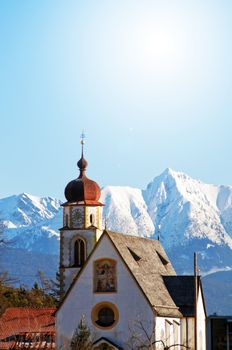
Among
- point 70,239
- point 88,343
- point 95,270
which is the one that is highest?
point 70,239

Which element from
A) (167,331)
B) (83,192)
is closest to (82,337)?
(167,331)

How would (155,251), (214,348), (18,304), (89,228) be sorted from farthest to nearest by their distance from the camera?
(18,304) → (89,228) → (214,348) → (155,251)

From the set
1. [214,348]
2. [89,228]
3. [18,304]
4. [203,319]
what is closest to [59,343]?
[203,319]

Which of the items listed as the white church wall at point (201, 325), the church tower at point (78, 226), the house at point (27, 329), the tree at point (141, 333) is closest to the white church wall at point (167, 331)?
the tree at point (141, 333)

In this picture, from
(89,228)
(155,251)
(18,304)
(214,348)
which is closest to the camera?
(155,251)

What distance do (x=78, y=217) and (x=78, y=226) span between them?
3.58 ft

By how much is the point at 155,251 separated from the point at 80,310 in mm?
10188

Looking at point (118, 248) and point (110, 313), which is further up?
point (118, 248)

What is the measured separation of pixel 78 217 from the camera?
97.1 m

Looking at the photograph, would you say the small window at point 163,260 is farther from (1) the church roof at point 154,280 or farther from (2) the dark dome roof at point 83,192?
(2) the dark dome roof at point 83,192

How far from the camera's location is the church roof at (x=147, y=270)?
70.9 metres

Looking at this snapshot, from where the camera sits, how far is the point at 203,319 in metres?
80.1

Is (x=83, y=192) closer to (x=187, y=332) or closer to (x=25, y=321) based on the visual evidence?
(x=25, y=321)

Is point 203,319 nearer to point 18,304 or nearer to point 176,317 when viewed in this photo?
point 176,317
